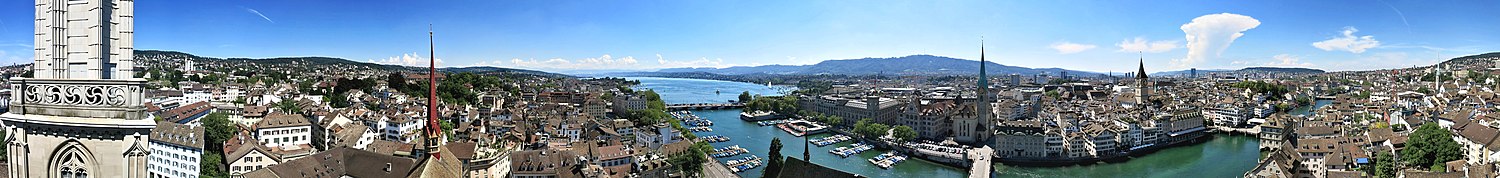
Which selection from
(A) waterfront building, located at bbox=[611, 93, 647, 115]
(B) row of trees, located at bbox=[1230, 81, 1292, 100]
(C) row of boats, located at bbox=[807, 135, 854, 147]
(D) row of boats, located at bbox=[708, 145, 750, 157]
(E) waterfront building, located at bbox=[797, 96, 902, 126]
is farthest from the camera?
(B) row of trees, located at bbox=[1230, 81, 1292, 100]

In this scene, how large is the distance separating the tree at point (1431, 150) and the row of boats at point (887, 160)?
570 centimetres

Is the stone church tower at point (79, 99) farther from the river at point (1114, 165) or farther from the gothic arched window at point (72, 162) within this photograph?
the river at point (1114, 165)

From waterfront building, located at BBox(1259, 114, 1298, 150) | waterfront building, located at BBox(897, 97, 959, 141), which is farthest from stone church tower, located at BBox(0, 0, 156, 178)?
waterfront building, located at BBox(1259, 114, 1298, 150)

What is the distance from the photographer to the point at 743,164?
1060 cm

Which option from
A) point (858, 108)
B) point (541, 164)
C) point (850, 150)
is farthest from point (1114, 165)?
point (541, 164)

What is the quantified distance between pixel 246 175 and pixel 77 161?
17.3 ft

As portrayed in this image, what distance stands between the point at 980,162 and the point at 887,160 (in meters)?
1.26

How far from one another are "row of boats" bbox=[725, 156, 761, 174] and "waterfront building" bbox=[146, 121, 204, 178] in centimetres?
544

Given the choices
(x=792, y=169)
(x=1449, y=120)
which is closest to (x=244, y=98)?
(x=792, y=169)

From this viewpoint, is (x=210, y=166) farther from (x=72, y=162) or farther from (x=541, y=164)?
(x=72, y=162)

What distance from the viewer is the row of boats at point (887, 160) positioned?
11.3 meters

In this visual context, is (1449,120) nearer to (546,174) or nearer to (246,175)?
(546,174)

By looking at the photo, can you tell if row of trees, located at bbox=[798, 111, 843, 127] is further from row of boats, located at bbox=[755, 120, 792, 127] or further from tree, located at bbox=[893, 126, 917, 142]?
tree, located at bbox=[893, 126, 917, 142]

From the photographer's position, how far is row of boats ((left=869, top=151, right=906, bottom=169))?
11258 mm
